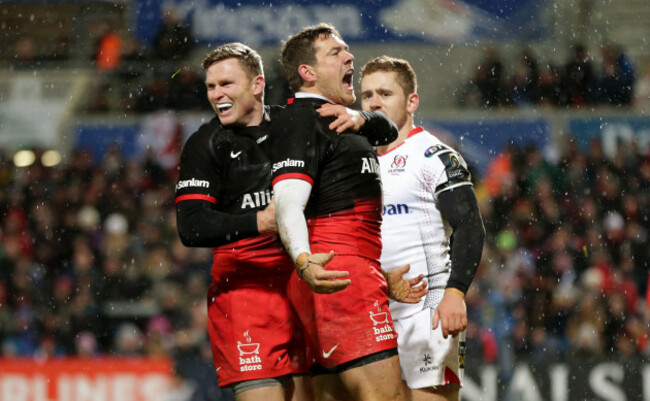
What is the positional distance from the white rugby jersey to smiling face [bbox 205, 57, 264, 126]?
881mm

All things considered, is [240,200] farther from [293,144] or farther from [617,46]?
[617,46]

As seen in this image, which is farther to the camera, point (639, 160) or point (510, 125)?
point (510, 125)

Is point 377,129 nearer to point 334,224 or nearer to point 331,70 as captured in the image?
point 331,70

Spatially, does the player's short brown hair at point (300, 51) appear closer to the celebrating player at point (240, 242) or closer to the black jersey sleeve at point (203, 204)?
the celebrating player at point (240, 242)

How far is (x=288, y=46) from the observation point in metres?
4.88

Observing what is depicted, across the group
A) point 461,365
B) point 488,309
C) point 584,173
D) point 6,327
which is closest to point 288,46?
point 461,365

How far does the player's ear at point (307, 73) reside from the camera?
479cm

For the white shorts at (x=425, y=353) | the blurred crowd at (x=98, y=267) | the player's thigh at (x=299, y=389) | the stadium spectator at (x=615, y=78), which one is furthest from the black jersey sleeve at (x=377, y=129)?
the stadium spectator at (x=615, y=78)

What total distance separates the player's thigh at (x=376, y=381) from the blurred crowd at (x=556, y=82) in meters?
10.9

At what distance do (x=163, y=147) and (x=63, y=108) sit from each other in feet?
6.94

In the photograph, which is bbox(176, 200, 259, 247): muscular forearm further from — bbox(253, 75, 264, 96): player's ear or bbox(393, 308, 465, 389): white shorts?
bbox(393, 308, 465, 389): white shorts

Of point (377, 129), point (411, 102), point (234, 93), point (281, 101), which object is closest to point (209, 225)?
point (234, 93)

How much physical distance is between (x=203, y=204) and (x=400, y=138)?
4.54 feet

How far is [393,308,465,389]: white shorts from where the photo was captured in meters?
5.25
